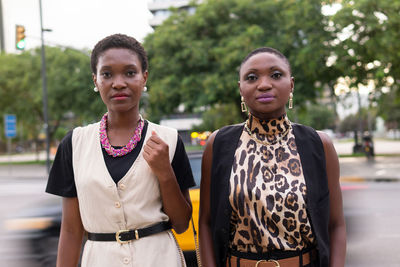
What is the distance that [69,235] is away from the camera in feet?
6.56

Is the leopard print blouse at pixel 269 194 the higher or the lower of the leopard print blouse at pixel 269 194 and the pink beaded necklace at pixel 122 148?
the lower

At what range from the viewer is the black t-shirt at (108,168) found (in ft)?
6.34

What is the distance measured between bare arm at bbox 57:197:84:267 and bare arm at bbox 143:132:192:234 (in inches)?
15.8

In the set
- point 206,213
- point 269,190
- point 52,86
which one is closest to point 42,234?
point 206,213

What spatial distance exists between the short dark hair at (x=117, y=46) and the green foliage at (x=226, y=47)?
55.1 feet

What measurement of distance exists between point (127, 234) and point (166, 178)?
0.29 meters

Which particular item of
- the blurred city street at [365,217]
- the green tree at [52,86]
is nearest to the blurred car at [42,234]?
the blurred city street at [365,217]

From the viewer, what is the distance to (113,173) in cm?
191

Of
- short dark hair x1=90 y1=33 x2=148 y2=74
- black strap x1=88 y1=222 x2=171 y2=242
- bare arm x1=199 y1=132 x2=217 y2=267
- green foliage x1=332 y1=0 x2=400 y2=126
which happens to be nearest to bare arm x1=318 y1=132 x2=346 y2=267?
bare arm x1=199 y1=132 x2=217 y2=267

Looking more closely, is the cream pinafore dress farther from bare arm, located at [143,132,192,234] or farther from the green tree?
the green tree

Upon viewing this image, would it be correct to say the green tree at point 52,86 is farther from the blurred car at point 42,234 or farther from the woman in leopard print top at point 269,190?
the woman in leopard print top at point 269,190

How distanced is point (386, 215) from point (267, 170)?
7.62 m

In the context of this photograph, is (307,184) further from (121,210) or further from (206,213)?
(121,210)

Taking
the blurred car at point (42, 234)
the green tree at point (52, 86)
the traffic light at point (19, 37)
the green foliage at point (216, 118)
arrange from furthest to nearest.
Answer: the green foliage at point (216, 118) → the green tree at point (52, 86) → the traffic light at point (19, 37) → the blurred car at point (42, 234)
